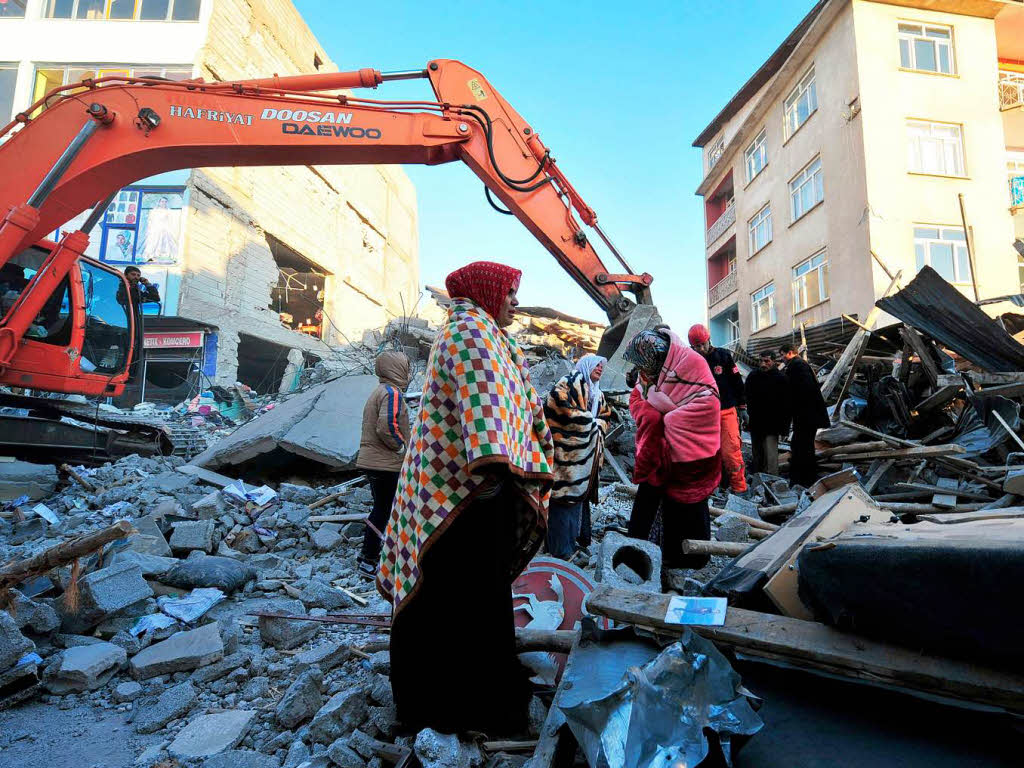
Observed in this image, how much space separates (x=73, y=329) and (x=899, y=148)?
56.9 feet

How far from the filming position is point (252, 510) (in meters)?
5.51

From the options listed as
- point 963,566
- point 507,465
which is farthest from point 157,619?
point 963,566

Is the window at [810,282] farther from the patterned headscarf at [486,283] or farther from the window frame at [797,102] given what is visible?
the patterned headscarf at [486,283]

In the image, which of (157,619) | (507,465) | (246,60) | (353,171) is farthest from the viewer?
(353,171)

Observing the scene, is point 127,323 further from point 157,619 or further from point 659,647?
point 659,647

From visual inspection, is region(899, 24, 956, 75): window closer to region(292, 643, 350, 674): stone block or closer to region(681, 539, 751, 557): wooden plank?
region(681, 539, 751, 557): wooden plank

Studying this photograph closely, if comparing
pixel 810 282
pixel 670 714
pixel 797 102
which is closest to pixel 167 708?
pixel 670 714

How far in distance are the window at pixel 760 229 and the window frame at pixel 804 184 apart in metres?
1.29

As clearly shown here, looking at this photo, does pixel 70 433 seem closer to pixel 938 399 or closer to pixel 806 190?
pixel 938 399

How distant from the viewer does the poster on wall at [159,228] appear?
14.8 m

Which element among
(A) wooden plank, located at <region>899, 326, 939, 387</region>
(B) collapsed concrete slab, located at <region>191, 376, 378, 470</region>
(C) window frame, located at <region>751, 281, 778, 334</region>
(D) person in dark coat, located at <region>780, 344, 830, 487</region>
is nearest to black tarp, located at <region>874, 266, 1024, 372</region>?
(A) wooden plank, located at <region>899, 326, 939, 387</region>

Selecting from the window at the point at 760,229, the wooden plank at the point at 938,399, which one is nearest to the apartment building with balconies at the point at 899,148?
the window at the point at 760,229

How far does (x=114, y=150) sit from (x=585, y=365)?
4618 millimetres

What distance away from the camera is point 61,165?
15.3 ft
